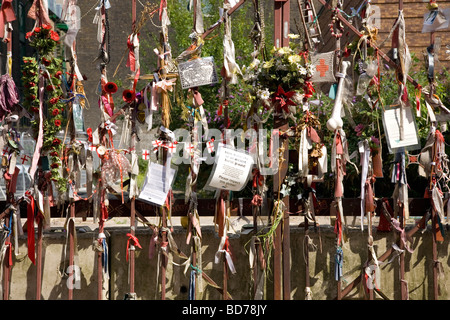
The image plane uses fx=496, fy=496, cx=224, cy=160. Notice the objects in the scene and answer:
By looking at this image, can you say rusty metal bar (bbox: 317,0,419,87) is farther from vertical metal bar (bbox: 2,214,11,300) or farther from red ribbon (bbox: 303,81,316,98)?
vertical metal bar (bbox: 2,214,11,300)

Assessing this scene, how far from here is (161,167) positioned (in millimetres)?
3090

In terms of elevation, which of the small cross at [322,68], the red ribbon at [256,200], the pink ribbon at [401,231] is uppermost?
the small cross at [322,68]

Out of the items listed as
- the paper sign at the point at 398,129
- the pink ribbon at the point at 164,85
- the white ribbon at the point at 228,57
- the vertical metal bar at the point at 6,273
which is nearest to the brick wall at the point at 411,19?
the paper sign at the point at 398,129

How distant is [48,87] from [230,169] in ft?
4.06

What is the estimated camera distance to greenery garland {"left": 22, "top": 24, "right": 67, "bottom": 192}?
10.0 feet

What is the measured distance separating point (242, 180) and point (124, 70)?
1577 centimetres

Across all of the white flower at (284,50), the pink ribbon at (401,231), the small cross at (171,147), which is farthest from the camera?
the pink ribbon at (401,231)

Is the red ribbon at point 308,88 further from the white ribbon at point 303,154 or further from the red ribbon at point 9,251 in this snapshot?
the red ribbon at point 9,251

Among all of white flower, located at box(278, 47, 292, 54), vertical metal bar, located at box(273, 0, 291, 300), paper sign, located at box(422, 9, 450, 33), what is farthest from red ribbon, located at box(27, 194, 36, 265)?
paper sign, located at box(422, 9, 450, 33)

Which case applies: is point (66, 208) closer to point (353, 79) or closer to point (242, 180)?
point (242, 180)

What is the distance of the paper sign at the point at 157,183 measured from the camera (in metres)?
3.05

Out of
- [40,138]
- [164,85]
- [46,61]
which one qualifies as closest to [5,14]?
[46,61]

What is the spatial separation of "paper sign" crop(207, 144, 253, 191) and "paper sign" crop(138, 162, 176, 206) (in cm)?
27

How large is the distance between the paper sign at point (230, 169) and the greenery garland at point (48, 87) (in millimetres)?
969
